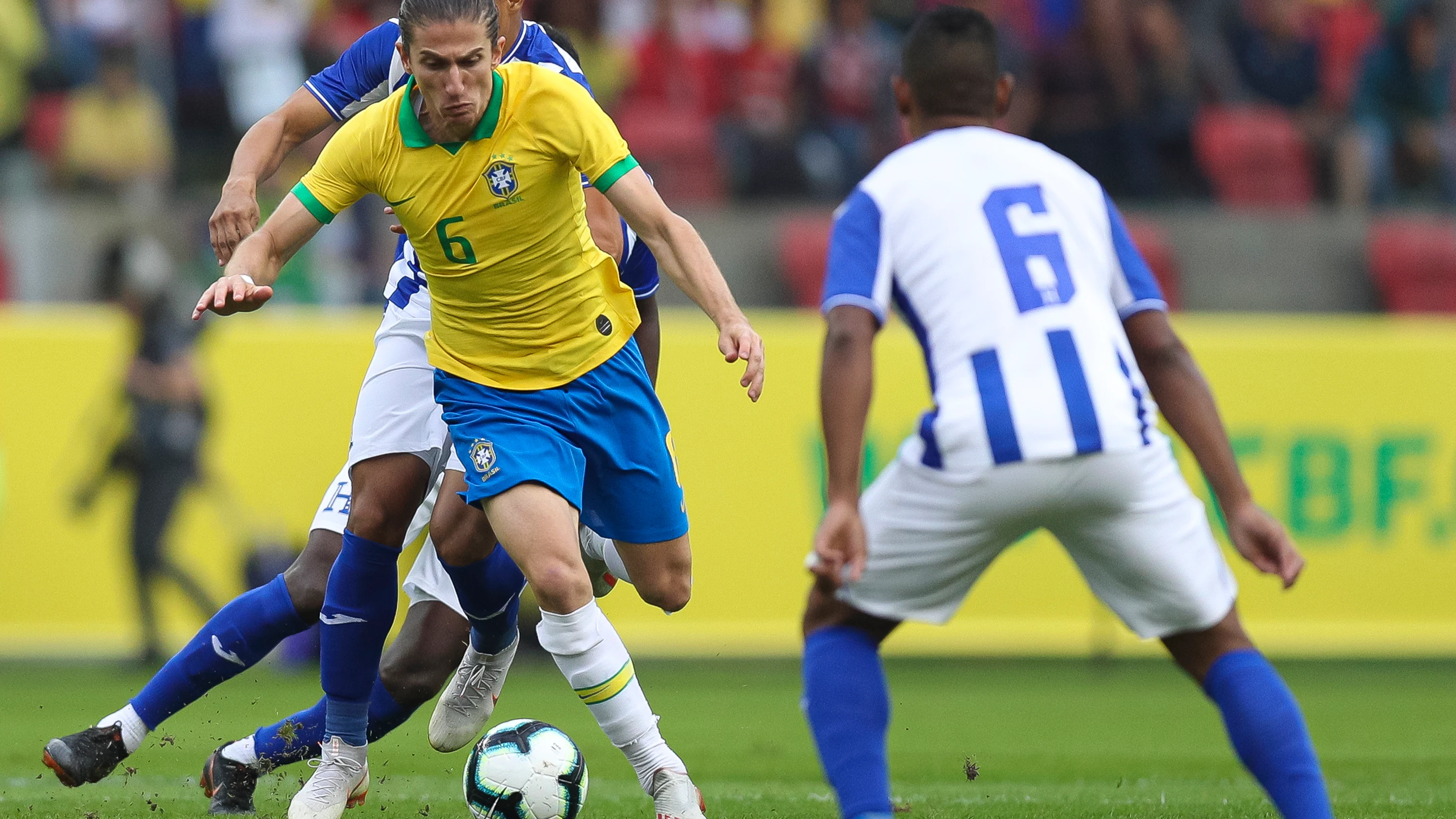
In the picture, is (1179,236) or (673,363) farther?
(1179,236)

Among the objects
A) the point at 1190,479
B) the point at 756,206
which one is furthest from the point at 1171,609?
the point at 756,206

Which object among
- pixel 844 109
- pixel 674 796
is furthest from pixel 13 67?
pixel 674 796

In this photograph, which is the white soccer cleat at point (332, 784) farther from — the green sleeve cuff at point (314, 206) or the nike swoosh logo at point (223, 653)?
the green sleeve cuff at point (314, 206)

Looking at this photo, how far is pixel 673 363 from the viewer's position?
11.1 meters

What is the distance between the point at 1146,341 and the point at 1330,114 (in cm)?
1183

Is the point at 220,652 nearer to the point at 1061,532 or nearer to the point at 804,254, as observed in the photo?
Result: the point at 1061,532

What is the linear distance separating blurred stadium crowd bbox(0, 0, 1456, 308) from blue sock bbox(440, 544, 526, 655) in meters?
7.14

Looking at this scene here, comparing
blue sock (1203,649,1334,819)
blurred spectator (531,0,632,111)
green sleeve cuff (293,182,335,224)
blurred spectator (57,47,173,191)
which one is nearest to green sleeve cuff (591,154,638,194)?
green sleeve cuff (293,182,335,224)

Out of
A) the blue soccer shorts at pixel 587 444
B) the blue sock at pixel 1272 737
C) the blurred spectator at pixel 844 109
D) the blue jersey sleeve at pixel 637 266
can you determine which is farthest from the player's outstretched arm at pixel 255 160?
the blurred spectator at pixel 844 109

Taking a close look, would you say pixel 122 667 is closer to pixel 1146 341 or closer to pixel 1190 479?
pixel 1190 479

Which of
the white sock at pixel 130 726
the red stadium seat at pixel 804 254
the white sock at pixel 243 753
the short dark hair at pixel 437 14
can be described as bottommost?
the red stadium seat at pixel 804 254

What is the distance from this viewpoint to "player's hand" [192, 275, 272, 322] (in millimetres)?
4457

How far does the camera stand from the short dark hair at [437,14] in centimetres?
470

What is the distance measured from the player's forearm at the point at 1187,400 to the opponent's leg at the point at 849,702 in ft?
2.51
